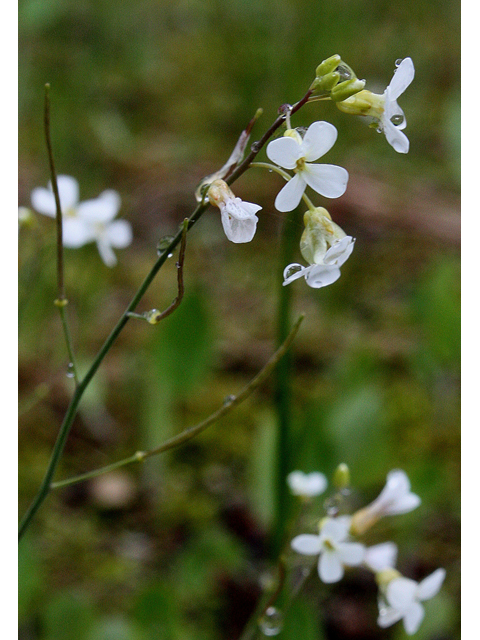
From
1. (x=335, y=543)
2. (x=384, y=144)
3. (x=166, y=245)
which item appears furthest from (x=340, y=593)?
(x=384, y=144)

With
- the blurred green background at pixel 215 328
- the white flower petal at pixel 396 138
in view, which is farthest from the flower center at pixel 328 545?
the white flower petal at pixel 396 138

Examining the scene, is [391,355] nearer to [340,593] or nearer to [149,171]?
[340,593]

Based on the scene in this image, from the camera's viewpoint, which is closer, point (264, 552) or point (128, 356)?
point (264, 552)

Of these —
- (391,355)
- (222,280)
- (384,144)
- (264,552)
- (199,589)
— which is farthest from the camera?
(384,144)

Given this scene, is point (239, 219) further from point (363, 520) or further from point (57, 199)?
point (363, 520)

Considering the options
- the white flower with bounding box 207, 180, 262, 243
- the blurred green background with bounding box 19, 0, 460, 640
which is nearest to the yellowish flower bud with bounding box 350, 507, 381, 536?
the blurred green background with bounding box 19, 0, 460, 640
